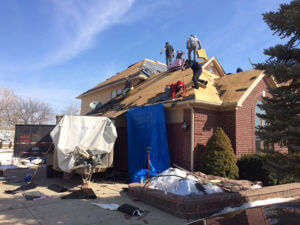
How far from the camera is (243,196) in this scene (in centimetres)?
616

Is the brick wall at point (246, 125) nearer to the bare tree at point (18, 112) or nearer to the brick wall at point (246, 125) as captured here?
the brick wall at point (246, 125)

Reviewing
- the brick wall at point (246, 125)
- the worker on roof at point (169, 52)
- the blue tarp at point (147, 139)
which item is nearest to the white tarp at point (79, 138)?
the blue tarp at point (147, 139)

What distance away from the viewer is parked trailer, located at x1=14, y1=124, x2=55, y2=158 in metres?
14.0

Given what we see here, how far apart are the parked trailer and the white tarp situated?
6.73 meters

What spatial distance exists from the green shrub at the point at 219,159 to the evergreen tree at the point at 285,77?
3780mm

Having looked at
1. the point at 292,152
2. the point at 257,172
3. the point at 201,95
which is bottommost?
the point at 257,172

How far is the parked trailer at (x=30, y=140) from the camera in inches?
549

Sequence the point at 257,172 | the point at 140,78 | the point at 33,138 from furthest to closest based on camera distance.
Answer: the point at 140,78
the point at 33,138
the point at 257,172

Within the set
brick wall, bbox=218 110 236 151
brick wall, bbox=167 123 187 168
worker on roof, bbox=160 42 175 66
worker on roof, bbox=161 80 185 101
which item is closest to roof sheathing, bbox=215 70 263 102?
brick wall, bbox=218 110 236 151

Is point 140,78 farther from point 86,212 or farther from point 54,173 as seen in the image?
point 86,212

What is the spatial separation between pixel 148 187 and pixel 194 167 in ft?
9.19

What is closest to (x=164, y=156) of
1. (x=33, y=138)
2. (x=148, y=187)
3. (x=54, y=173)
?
(x=148, y=187)

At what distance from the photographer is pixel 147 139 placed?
386 inches

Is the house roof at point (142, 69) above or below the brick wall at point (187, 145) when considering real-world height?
above
